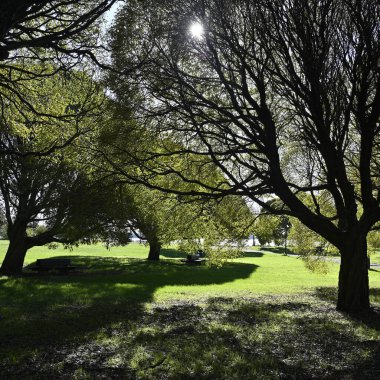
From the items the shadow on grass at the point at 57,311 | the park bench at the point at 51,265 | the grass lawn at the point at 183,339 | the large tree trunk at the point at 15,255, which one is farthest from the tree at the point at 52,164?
the grass lawn at the point at 183,339

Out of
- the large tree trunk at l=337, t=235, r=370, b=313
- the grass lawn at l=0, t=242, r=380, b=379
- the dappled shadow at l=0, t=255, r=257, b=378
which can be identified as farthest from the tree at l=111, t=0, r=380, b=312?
the dappled shadow at l=0, t=255, r=257, b=378

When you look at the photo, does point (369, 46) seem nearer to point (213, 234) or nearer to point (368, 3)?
point (368, 3)

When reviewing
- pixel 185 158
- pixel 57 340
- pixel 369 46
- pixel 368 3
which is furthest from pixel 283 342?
pixel 185 158

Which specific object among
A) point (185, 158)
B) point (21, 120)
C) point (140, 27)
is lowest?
point (185, 158)

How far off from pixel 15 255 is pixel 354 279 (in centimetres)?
1835

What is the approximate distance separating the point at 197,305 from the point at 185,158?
500cm

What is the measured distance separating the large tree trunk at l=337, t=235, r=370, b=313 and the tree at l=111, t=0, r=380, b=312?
0.03 meters

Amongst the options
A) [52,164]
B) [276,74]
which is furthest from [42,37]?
[52,164]

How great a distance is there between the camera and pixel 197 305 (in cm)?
1189

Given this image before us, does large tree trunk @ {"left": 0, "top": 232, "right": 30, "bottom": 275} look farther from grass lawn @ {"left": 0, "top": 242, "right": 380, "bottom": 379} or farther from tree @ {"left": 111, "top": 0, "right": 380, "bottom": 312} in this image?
tree @ {"left": 111, "top": 0, "right": 380, "bottom": 312}

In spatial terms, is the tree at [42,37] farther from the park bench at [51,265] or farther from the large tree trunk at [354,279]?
the park bench at [51,265]

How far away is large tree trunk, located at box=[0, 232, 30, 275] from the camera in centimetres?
2259

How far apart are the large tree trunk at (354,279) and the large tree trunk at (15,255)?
1761 centimetres

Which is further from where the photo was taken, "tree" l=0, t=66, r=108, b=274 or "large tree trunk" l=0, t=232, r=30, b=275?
"large tree trunk" l=0, t=232, r=30, b=275
